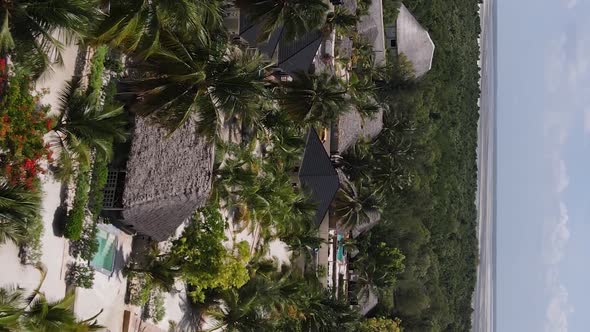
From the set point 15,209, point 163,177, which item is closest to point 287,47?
point 163,177

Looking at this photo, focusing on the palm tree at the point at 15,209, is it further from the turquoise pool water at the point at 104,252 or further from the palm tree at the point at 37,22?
the turquoise pool water at the point at 104,252

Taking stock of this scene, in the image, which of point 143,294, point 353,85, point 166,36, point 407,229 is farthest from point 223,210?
point 407,229

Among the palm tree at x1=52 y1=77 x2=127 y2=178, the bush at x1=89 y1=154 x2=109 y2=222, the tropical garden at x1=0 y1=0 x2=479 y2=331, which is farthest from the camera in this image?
the bush at x1=89 y1=154 x2=109 y2=222

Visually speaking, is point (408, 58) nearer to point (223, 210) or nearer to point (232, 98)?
point (223, 210)

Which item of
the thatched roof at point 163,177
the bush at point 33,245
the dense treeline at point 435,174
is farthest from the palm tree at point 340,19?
the bush at point 33,245

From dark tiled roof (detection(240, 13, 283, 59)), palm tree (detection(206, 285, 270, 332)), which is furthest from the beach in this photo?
palm tree (detection(206, 285, 270, 332))

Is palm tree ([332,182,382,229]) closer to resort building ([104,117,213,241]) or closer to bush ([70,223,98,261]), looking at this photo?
resort building ([104,117,213,241])

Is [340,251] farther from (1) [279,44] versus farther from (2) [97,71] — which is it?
(2) [97,71]
